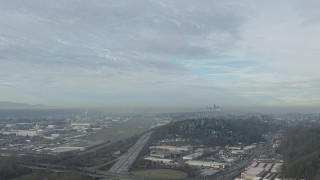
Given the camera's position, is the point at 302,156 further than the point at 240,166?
No

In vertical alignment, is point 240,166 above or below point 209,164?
below

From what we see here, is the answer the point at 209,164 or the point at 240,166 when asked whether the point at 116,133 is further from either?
the point at 240,166

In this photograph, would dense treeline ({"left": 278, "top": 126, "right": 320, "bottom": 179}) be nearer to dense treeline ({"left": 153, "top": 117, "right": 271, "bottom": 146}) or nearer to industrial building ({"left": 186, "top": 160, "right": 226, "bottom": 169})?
industrial building ({"left": 186, "top": 160, "right": 226, "bottom": 169})


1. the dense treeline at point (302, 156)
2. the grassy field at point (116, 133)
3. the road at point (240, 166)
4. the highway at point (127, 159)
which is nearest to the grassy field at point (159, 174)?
the highway at point (127, 159)

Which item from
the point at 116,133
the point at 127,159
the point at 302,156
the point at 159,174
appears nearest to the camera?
the point at 159,174

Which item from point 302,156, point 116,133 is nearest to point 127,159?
Result: point 302,156

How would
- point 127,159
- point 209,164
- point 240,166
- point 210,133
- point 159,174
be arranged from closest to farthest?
point 159,174 → point 240,166 → point 209,164 → point 127,159 → point 210,133

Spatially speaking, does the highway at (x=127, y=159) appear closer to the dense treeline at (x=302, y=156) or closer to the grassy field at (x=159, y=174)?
the grassy field at (x=159, y=174)
